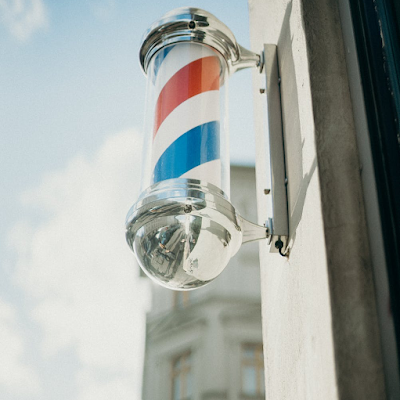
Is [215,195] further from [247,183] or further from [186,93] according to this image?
[247,183]

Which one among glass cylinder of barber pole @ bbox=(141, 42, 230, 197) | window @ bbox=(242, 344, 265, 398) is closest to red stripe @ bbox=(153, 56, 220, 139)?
glass cylinder of barber pole @ bbox=(141, 42, 230, 197)

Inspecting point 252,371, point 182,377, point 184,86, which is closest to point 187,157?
point 184,86

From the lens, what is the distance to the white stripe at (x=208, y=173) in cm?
75

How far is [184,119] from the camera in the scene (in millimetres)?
799

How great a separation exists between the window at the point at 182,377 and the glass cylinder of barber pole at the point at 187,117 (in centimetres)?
959

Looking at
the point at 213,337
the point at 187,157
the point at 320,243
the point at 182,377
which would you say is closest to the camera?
the point at 320,243

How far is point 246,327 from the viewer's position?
33.4 feet

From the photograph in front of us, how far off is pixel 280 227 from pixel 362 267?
0.69ft

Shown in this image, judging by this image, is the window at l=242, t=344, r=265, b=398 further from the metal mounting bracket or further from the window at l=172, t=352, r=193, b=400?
the metal mounting bracket

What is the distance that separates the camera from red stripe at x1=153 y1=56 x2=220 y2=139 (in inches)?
32.2

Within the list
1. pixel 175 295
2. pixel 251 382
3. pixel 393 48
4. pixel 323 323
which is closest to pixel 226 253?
pixel 323 323

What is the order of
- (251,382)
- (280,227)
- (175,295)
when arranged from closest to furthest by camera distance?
(280,227), (251,382), (175,295)

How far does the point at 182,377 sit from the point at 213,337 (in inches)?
40.1

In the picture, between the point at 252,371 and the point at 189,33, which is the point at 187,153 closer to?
the point at 189,33
